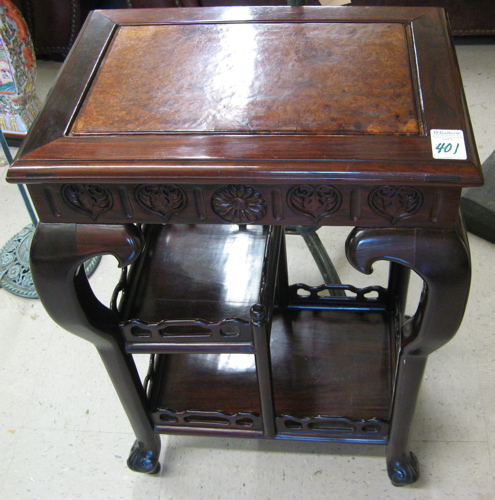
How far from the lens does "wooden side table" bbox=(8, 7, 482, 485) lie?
81cm

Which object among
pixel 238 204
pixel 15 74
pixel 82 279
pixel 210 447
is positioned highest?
pixel 238 204

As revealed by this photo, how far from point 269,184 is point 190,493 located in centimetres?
78

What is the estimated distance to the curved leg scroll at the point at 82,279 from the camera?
35.6 inches

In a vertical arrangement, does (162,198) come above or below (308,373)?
above

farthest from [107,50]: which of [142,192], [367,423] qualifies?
[367,423]

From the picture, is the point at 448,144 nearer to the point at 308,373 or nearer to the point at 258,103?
the point at 258,103

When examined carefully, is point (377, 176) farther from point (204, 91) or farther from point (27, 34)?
point (27, 34)

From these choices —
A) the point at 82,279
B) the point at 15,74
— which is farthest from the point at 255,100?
the point at 15,74

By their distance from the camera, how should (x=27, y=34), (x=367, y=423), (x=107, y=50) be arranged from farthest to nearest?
(x=27, y=34) → (x=367, y=423) → (x=107, y=50)

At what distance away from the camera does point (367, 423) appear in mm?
1183

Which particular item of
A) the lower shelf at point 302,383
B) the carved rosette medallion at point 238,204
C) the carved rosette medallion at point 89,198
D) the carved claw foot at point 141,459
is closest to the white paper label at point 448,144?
the carved rosette medallion at point 238,204

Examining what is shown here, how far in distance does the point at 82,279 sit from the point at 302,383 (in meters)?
0.51

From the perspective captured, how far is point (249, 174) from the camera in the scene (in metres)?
0.79

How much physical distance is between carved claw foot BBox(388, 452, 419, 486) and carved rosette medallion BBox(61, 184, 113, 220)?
0.79 meters
